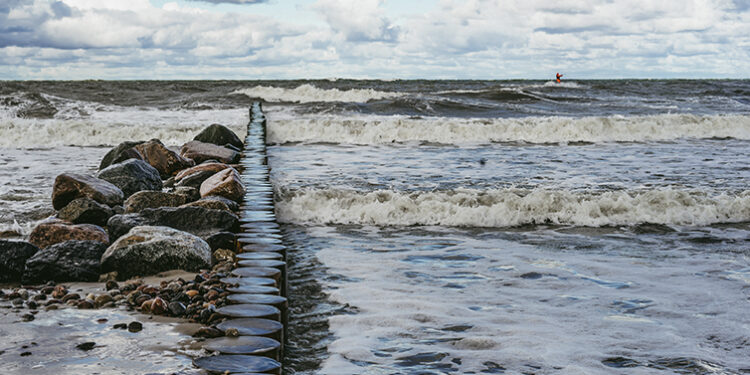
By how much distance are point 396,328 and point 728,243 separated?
3.45m

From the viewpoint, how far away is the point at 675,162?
1091 centimetres

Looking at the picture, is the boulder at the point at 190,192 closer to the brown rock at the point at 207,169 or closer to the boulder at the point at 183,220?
the brown rock at the point at 207,169

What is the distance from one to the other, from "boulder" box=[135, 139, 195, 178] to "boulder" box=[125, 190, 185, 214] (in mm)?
2826

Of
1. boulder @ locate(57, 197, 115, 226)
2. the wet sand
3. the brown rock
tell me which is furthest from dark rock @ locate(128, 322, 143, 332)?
the brown rock

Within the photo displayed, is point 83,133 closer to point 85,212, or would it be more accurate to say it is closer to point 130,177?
point 130,177

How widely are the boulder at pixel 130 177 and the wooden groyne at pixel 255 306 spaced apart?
1927 mm

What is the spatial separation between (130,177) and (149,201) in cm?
114

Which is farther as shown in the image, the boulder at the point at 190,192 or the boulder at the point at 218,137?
the boulder at the point at 218,137

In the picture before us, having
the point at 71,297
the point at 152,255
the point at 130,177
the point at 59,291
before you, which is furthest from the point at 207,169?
the point at 71,297

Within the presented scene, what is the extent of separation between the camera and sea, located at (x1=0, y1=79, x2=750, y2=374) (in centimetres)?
312

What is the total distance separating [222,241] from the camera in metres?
4.73

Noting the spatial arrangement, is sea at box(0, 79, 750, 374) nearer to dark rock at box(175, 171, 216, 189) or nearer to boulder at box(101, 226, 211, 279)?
boulder at box(101, 226, 211, 279)

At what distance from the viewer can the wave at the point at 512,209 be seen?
621 cm

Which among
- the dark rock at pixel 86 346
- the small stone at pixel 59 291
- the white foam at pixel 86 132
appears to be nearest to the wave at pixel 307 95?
the white foam at pixel 86 132
